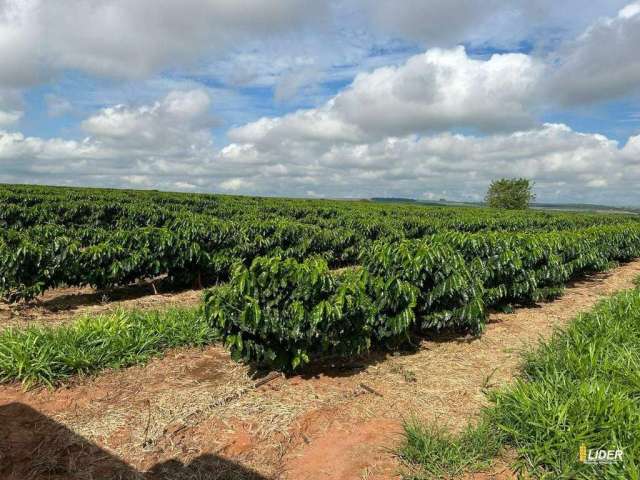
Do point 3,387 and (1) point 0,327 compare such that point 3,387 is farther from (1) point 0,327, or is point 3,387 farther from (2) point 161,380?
(1) point 0,327

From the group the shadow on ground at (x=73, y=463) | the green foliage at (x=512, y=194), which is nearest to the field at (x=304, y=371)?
the shadow on ground at (x=73, y=463)

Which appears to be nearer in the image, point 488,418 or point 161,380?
point 488,418

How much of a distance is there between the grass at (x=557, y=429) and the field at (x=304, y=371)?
2 cm

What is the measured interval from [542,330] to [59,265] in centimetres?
877

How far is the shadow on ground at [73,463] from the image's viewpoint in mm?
3109

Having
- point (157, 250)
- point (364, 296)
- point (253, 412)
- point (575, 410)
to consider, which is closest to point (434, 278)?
point (364, 296)

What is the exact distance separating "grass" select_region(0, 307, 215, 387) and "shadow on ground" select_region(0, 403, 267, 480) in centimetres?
89

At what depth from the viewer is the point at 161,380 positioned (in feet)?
14.9

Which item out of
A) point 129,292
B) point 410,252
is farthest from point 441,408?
point 129,292

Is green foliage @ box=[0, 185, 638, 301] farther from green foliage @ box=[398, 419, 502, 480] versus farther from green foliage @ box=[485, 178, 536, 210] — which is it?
green foliage @ box=[485, 178, 536, 210]

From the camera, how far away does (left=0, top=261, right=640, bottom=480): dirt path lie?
3287 millimetres

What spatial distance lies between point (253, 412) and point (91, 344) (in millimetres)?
2381

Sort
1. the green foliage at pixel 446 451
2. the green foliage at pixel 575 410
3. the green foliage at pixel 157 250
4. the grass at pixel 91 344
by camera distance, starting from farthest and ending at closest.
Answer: the green foliage at pixel 157 250, the grass at pixel 91 344, the green foliage at pixel 446 451, the green foliage at pixel 575 410

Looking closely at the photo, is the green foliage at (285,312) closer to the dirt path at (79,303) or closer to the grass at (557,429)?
the grass at (557,429)
